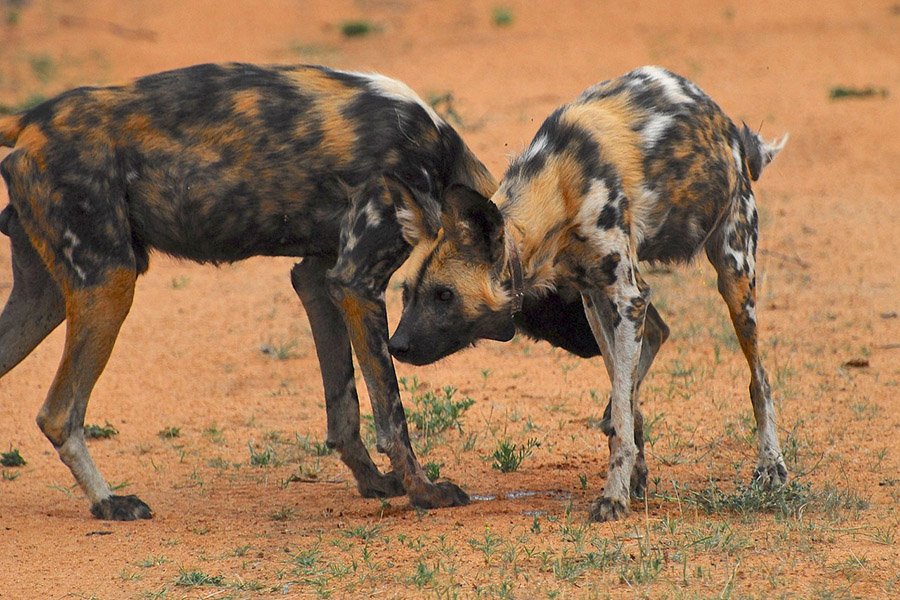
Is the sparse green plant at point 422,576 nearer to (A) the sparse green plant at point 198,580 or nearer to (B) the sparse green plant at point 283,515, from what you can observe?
(A) the sparse green plant at point 198,580

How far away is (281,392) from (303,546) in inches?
94.8

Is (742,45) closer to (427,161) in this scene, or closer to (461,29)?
(461,29)

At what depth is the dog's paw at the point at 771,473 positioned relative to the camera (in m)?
4.86

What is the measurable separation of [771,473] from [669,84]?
1504 mm

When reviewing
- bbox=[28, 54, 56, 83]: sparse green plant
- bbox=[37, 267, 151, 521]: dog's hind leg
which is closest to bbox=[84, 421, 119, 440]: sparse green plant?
bbox=[37, 267, 151, 521]: dog's hind leg

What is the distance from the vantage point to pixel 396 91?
4977 mm

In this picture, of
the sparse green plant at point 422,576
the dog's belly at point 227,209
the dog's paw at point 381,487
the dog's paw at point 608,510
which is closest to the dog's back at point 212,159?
the dog's belly at point 227,209

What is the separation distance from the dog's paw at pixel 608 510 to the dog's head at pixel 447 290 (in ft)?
2.27

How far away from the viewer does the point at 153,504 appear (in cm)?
512

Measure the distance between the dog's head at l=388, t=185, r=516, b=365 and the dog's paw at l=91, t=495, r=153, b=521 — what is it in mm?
1147

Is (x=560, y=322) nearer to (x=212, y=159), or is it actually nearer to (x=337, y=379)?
(x=337, y=379)

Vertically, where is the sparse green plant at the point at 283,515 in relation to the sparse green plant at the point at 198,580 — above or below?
below

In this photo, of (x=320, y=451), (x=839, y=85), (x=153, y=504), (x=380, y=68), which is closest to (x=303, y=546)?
(x=153, y=504)

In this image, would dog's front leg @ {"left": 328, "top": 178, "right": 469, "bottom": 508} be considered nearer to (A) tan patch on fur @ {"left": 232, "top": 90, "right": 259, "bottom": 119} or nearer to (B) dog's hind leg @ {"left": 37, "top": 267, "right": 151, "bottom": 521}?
(A) tan patch on fur @ {"left": 232, "top": 90, "right": 259, "bottom": 119}
